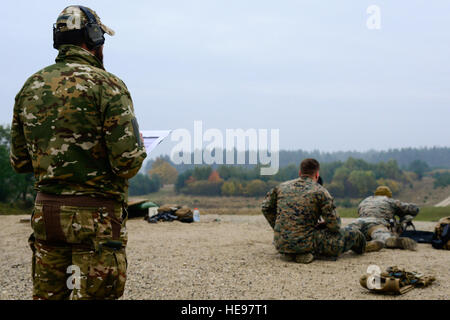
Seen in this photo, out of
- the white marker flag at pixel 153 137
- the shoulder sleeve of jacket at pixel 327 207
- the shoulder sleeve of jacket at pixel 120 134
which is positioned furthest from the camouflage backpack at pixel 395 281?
the shoulder sleeve of jacket at pixel 120 134

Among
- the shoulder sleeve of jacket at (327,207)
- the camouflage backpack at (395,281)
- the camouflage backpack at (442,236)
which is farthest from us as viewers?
the camouflage backpack at (442,236)

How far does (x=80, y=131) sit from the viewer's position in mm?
2863

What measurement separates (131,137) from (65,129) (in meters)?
0.38

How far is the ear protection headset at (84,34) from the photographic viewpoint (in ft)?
10.00

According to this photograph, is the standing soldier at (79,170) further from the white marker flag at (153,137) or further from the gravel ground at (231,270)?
the gravel ground at (231,270)

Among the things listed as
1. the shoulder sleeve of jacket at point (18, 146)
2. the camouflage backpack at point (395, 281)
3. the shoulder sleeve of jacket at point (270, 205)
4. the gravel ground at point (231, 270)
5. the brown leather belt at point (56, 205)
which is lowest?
the gravel ground at point (231, 270)

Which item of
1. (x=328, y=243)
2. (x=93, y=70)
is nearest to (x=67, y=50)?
(x=93, y=70)

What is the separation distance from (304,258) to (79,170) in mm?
4849

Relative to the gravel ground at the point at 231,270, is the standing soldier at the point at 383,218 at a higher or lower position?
higher

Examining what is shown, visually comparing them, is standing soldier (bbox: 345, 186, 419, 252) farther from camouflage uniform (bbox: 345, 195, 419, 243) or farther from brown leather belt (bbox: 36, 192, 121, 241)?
brown leather belt (bbox: 36, 192, 121, 241)

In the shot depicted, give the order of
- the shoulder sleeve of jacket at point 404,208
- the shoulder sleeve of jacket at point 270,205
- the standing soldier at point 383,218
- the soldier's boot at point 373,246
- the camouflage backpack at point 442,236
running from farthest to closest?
the shoulder sleeve of jacket at point 404,208, the camouflage backpack at point 442,236, the standing soldier at point 383,218, the soldier's boot at point 373,246, the shoulder sleeve of jacket at point 270,205

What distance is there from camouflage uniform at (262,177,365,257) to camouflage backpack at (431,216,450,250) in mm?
2377

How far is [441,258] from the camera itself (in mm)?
7539

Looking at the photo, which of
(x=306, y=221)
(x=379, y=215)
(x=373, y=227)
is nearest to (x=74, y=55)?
(x=306, y=221)
